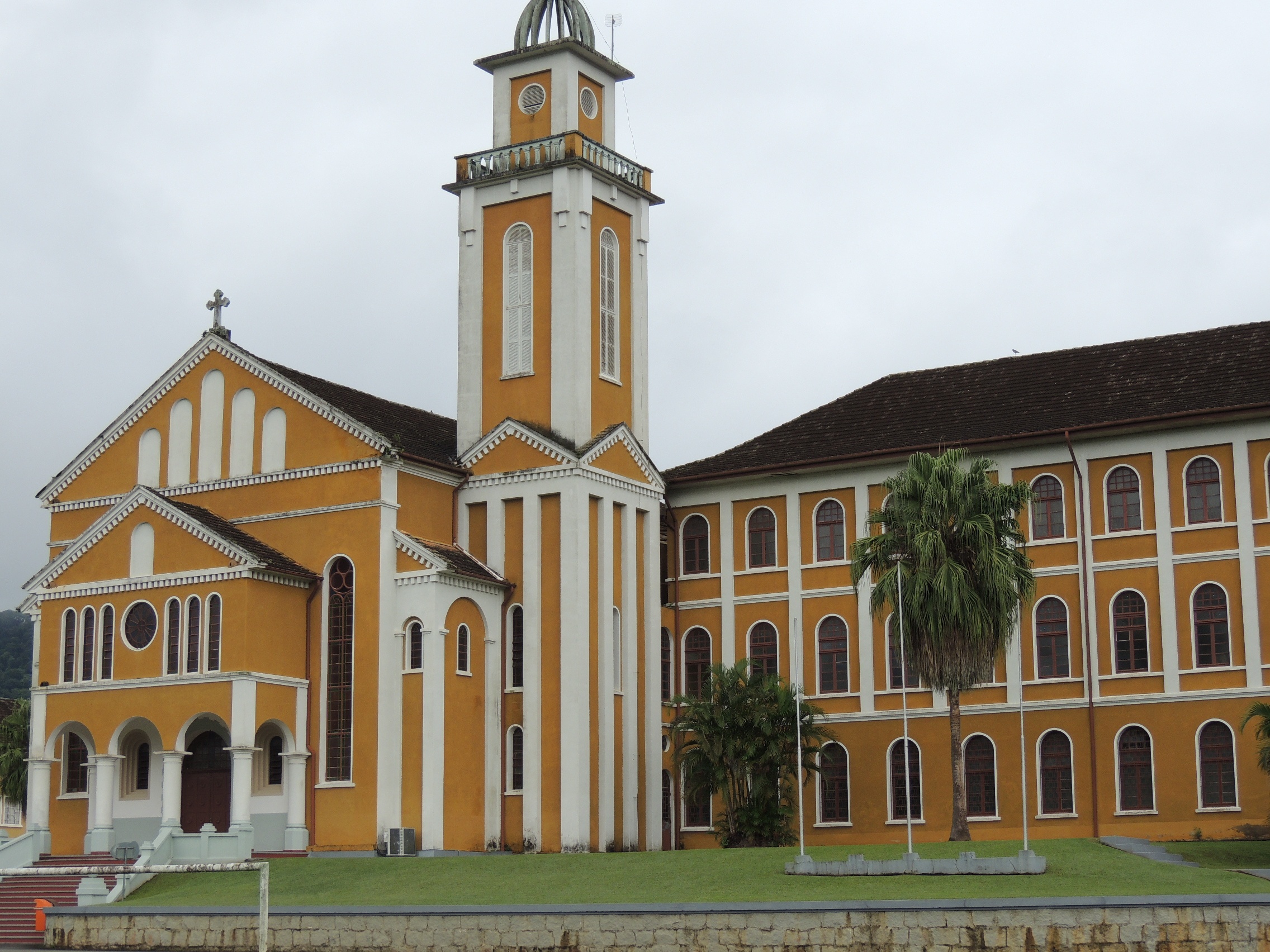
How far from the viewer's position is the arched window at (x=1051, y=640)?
146 ft

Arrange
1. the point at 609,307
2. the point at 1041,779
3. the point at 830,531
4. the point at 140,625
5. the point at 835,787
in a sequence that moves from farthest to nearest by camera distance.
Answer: the point at 830,531 < the point at 609,307 < the point at 835,787 < the point at 1041,779 < the point at 140,625

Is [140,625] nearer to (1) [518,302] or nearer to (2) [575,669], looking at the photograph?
(2) [575,669]

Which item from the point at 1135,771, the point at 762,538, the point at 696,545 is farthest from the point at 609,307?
the point at 1135,771

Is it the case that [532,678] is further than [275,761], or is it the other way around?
[532,678]

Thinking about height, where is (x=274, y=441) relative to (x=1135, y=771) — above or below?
above

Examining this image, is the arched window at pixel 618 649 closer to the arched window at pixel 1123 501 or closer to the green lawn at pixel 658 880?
the green lawn at pixel 658 880

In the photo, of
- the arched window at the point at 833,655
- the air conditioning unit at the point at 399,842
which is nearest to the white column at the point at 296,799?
the air conditioning unit at the point at 399,842

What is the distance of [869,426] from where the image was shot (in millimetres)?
48844

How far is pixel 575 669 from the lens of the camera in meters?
43.1

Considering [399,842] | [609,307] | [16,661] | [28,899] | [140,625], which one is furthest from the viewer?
[16,661]

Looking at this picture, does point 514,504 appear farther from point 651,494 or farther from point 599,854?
point 599,854

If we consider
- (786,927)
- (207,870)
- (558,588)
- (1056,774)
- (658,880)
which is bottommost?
(786,927)

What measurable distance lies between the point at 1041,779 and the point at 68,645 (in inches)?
957

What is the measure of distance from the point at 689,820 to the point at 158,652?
14942 mm
